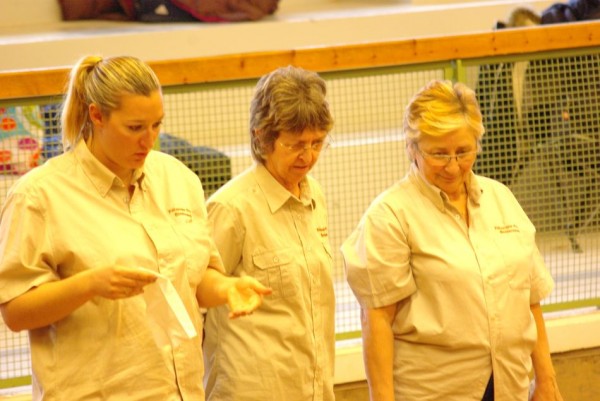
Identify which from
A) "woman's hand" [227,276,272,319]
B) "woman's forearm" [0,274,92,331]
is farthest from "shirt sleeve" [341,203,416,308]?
"woman's forearm" [0,274,92,331]

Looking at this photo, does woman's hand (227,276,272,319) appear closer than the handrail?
Yes

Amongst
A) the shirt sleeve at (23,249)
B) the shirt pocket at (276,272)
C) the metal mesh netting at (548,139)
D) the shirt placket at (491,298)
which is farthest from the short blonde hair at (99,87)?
the metal mesh netting at (548,139)

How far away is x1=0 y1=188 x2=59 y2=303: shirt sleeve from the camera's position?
215cm

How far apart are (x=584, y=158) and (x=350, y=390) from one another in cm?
134

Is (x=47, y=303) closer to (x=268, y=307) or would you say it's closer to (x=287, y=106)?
(x=268, y=307)

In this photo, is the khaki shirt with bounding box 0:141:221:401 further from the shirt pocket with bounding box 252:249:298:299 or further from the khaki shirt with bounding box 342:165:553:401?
the khaki shirt with bounding box 342:165:553:401

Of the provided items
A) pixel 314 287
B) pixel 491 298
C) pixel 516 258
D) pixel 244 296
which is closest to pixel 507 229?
pixel 516 258

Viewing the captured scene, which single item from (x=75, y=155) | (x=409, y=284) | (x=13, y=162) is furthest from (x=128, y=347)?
(x=13, y=162)

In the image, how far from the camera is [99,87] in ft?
7.29

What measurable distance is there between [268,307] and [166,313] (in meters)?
0.52

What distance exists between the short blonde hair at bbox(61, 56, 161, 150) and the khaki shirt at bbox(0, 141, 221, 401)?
53 mm

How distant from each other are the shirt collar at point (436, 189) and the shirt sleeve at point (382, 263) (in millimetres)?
120

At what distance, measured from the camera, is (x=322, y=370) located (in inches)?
108

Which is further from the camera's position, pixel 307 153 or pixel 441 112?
pixel 441 112
